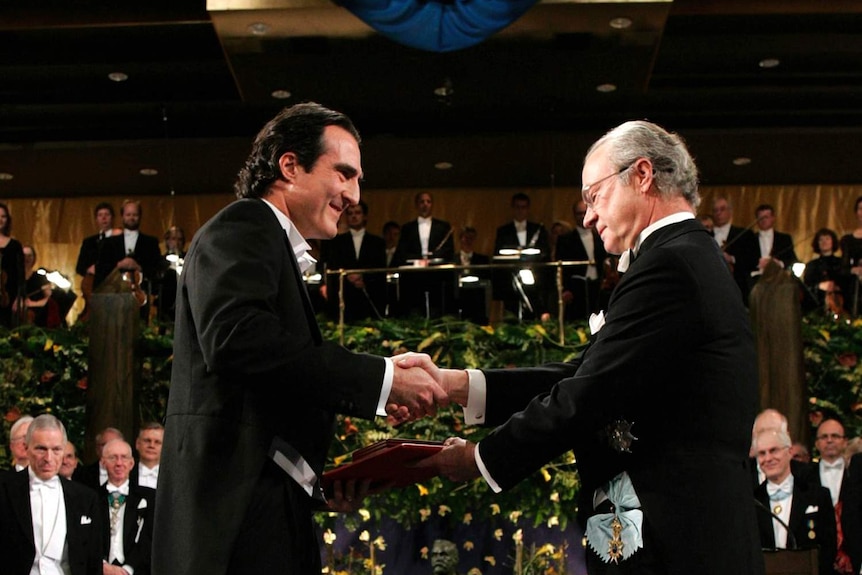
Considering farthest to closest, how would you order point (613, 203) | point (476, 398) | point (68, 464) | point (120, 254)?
1. point (120, 254)
2. point (68, 464)
3. point (476, 398)
4. point (613, 203)

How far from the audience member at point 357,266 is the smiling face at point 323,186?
20.7ft

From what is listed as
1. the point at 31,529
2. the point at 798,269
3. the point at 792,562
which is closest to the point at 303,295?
the point at 792,562

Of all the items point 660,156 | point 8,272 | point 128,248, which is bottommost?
point 660,156

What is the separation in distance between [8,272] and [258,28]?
321 cm

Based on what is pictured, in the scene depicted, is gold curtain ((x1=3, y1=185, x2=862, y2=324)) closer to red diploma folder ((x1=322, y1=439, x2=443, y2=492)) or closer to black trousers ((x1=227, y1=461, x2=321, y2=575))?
red diploma folder ((x1=322, y1=439, x2=443, y2=492))

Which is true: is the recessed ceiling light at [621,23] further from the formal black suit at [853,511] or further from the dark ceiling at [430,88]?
the formal black suit at [853,511]

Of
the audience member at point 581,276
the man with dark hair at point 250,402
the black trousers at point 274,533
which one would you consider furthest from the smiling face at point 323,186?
the audience member at point 581,276

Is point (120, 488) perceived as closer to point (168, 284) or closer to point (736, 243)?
point (168, 284)

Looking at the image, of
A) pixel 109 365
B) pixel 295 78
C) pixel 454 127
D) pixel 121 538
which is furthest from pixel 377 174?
pixel 121 538

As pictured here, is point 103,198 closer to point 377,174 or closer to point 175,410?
point 377,174

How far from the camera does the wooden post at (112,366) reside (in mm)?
8438

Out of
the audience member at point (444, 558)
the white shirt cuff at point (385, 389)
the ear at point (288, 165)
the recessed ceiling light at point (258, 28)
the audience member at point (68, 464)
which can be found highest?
the recessed ceiling light at point (258, 28)

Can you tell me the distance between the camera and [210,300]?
7.80 feet

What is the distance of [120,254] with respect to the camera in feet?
38.4
